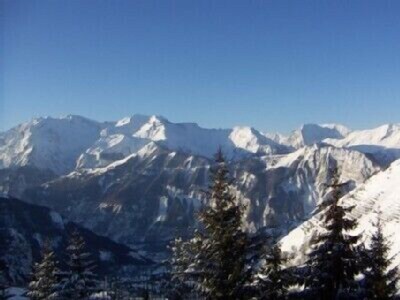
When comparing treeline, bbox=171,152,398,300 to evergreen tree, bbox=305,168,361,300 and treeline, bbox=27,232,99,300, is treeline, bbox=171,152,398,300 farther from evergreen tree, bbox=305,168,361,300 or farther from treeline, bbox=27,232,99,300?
treeline, bbox=27,232,99,300

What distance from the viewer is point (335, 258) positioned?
38.3 m

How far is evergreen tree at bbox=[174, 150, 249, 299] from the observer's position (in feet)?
122

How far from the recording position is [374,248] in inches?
1718

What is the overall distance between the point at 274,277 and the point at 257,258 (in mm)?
3634

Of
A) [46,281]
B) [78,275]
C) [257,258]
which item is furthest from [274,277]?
[46,281]

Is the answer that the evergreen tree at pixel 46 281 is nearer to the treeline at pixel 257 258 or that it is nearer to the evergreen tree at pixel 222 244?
the treeline at pixel 257 258

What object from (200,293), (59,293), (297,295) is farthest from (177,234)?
(200,293)

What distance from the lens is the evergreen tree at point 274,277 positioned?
39625mm

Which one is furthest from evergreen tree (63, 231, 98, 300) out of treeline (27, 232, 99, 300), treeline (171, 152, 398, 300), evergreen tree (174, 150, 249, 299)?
evergreen tree (174, 150, 249, 299)

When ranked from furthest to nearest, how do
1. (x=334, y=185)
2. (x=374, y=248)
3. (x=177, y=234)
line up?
(x=177, y=234) < (x=374, y=248) < (x=334, y=185)

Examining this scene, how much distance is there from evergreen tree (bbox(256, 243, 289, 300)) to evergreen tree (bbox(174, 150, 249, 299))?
2.73 meters

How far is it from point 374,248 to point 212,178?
1380cm

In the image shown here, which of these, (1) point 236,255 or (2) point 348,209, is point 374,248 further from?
(1) point 236,255

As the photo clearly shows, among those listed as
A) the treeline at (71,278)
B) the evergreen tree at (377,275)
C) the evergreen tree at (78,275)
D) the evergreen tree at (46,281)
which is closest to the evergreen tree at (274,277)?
the evergreen tree at (377,275)
